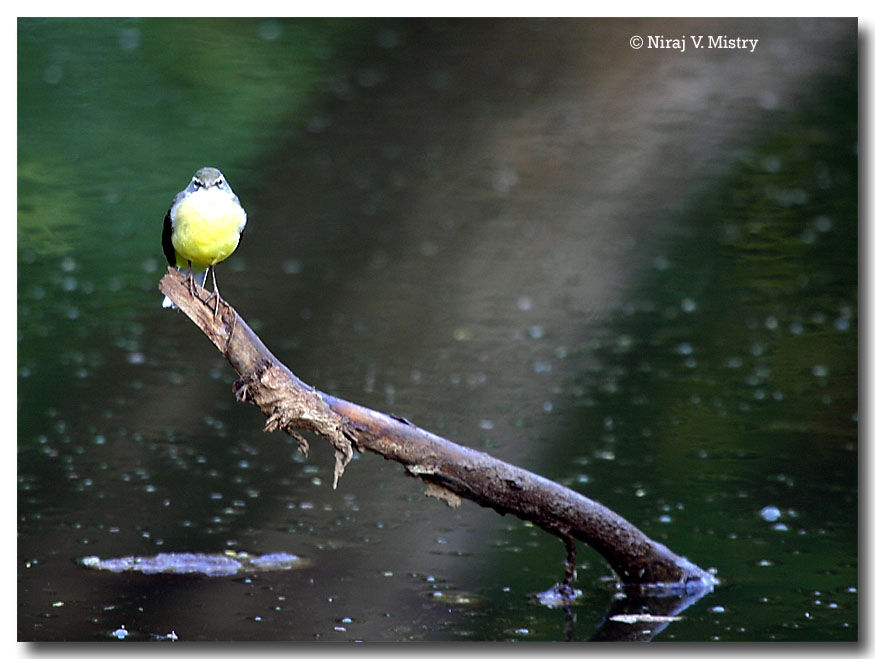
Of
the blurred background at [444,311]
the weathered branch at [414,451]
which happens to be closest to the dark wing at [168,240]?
the weathered branch at [414,451]

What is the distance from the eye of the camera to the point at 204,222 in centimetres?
311

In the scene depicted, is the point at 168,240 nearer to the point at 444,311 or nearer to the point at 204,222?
the point at 204,222

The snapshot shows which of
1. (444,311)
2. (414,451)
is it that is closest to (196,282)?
(414,451)

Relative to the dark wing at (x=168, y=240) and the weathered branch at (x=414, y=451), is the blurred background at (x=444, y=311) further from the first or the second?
the dark wing at (x=168, y=240)

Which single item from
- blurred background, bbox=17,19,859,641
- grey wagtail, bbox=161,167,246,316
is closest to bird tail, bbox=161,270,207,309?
grey wagtail, bbox=161,167,246,316

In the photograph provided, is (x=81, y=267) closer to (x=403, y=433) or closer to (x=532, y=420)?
(x=532, y=420)

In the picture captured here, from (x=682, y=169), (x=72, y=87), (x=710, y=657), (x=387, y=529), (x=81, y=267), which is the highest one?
(x=72, y=87)

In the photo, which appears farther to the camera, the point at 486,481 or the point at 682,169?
the point at 682,169

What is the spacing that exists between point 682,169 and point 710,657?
15.8ft

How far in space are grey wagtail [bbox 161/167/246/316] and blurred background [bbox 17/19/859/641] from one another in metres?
0.94

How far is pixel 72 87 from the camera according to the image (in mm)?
7660

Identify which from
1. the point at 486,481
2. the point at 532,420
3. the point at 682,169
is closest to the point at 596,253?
the point at 682,169

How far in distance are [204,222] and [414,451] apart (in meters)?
0.74

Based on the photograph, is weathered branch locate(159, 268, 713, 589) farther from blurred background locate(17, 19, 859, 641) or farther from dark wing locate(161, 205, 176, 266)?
blurred background locate(17, 19, 859, 641)
